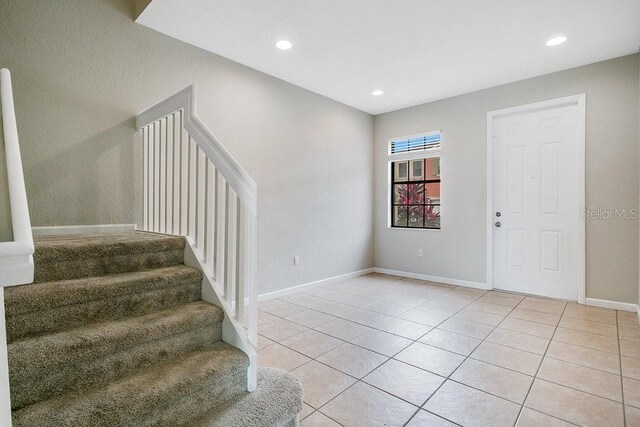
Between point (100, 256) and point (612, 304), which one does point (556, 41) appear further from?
point (100, 256)

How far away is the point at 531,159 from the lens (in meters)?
4.04

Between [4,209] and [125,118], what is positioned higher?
[125,118]

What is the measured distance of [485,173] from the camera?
435cm

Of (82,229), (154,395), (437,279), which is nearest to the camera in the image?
(154,395)

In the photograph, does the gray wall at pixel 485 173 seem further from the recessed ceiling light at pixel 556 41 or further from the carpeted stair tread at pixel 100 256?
the carpeted stair tread at pixel 100 256

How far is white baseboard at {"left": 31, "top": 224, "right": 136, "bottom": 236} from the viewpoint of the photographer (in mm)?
2394

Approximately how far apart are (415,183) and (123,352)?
14.9 ft

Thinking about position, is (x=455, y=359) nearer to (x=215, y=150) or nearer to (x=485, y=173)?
(x=215, y=150)

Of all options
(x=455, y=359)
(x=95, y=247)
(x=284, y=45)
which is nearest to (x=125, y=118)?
(x=95, y=247)

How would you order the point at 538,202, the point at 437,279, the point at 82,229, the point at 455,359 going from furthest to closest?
the point at 437,279 → the point at 538,202 → the point at 82,229 → the point at 455,359

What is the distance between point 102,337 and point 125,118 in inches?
81.7

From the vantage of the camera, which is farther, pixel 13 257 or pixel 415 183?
pixel 415 183

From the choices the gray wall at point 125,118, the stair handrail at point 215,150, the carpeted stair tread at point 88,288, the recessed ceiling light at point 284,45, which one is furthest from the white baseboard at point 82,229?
the recessed ceiling light at point 284,45

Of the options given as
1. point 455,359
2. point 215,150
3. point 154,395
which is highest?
point 215,150
